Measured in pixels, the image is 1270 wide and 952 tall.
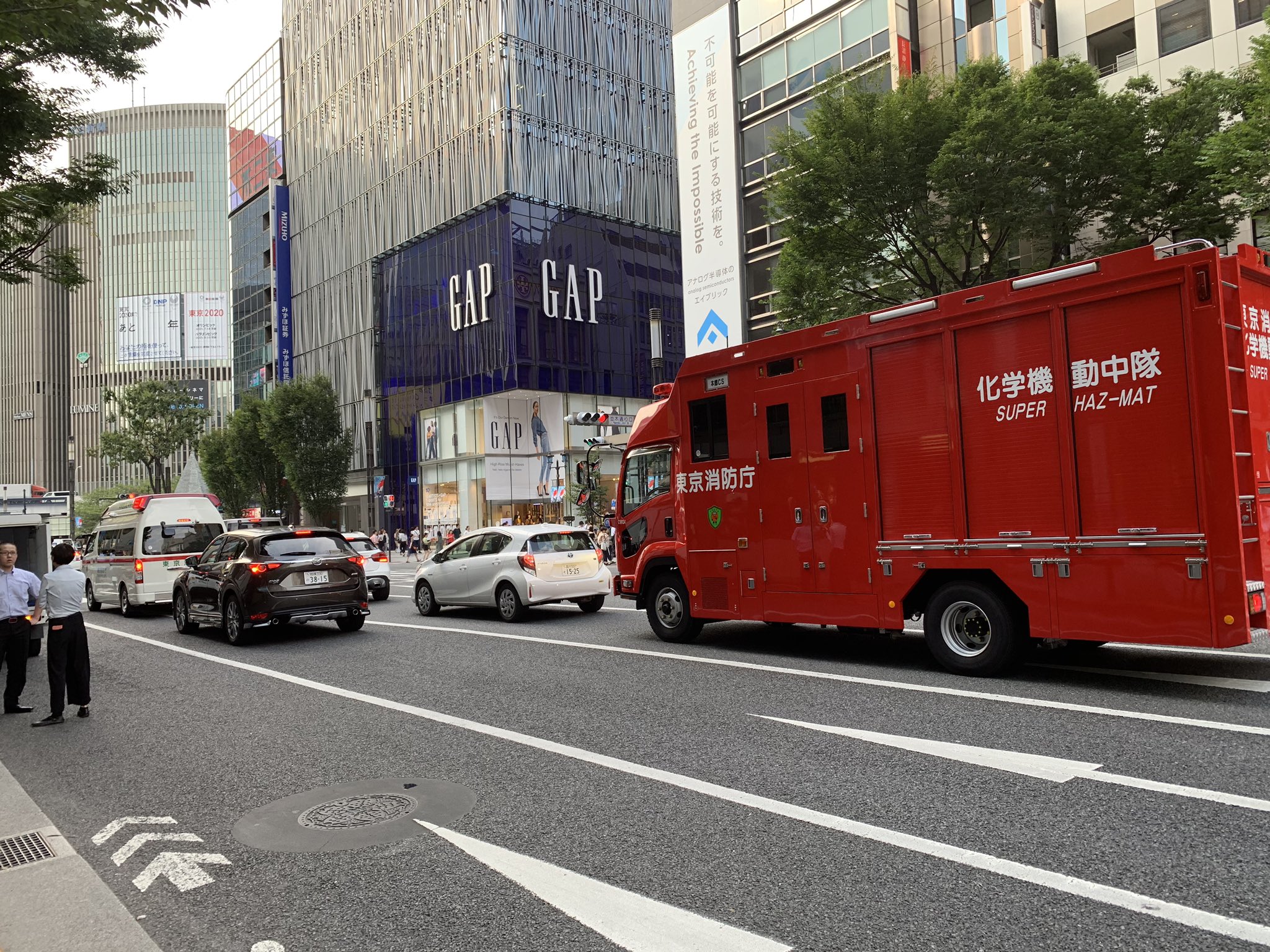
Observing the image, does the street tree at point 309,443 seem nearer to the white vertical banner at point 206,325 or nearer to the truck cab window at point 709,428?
the truck cab window at point 709,428

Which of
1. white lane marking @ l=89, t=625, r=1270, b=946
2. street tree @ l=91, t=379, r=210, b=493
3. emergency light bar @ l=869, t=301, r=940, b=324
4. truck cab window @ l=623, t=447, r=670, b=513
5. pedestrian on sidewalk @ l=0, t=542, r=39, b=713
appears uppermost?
street tree @ l=91, t=379, r=210, b=493

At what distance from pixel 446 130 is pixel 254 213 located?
102ft

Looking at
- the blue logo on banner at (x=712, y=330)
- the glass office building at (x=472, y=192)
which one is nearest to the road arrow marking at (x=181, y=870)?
the blue logo on banner at (x=712, y=330)

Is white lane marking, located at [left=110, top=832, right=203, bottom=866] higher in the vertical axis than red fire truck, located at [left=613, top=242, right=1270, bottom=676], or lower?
lower

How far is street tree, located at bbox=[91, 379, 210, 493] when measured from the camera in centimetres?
5959

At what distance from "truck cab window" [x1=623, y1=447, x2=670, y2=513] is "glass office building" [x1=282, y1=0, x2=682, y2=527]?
3650 centimetres

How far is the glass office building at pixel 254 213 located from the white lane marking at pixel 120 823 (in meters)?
68.9

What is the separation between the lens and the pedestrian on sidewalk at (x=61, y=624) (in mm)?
8023

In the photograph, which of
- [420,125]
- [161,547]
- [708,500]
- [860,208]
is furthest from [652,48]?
[708,500]

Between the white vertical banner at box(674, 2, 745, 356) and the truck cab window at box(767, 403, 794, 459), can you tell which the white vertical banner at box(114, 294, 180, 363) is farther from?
the truck cab window at box(767, 403, 794, 459)

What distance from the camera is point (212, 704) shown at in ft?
28.5

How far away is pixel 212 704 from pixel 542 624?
19.1ft

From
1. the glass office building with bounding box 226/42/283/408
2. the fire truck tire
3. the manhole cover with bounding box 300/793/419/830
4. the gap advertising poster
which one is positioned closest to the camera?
the manhole cover with bounding box 300/793/419/830

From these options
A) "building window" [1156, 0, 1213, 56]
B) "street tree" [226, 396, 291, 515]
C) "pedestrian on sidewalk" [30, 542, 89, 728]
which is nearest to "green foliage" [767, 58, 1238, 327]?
"building window" [1156, 0, 1213, 56]
